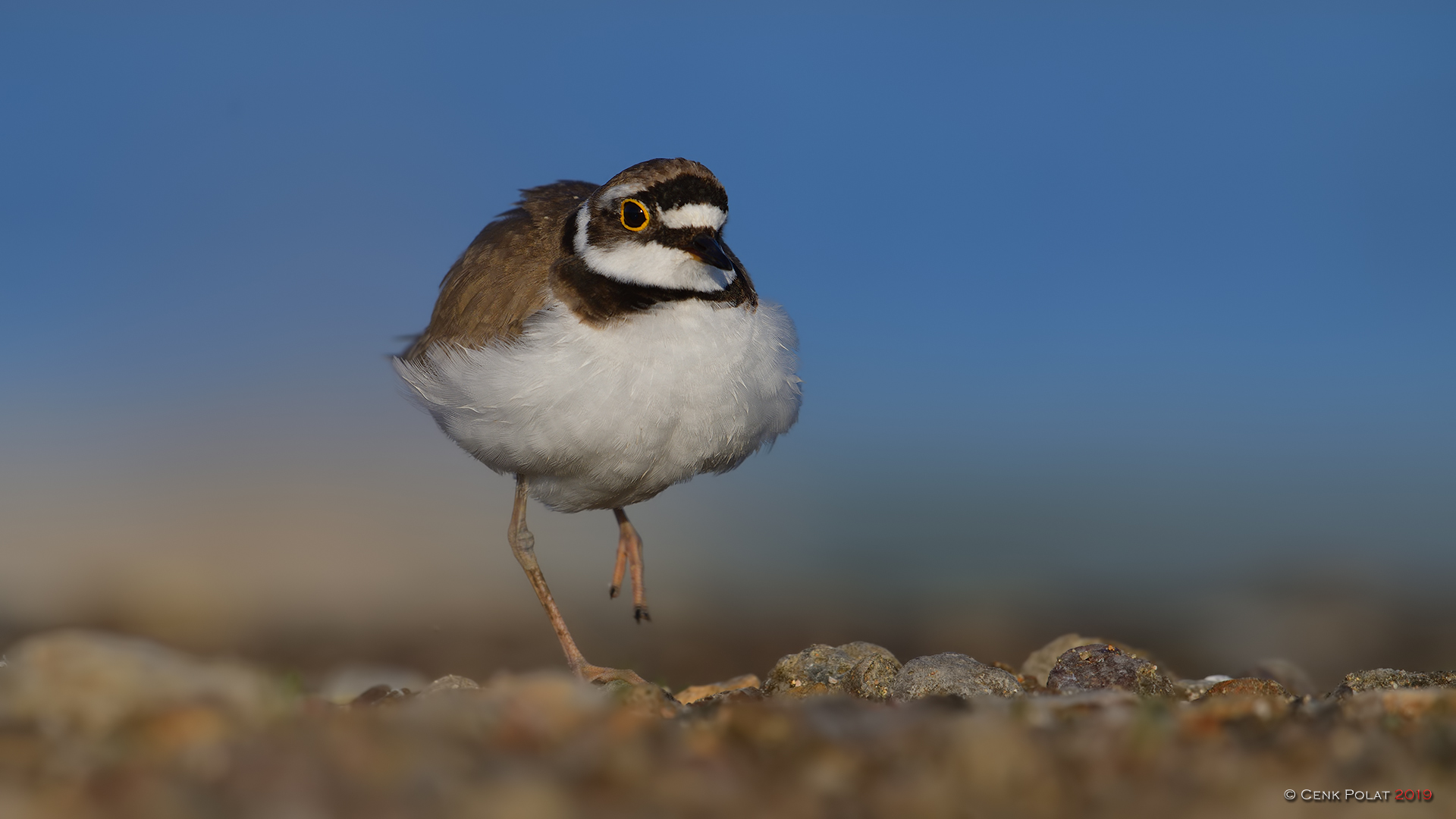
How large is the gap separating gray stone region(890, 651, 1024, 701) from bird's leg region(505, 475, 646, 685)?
1.93m

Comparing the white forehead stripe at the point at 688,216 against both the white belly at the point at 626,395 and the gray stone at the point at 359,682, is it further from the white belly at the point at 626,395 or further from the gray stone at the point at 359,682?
the gray stone at the point at 359,682

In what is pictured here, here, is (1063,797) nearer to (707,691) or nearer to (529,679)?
(529,679)

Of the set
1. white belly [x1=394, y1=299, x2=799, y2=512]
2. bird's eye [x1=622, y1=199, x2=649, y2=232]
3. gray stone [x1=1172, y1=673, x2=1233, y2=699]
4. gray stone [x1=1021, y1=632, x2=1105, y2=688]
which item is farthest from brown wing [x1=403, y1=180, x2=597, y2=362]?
gray stone [x1=1172, y1=673, x2=1233, y2=699]

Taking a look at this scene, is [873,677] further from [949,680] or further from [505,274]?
[505,274]

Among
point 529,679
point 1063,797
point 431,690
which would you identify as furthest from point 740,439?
point 1063,797

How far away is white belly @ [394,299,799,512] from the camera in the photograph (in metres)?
6.19

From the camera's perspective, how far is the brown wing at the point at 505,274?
263 inches

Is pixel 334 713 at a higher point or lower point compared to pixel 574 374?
lower

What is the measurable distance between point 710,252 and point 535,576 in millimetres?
2599

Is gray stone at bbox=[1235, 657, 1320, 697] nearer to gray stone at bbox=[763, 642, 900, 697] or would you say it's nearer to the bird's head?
gray stone at bbox=[763, 642, 900, 697]

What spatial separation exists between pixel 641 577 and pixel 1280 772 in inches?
197

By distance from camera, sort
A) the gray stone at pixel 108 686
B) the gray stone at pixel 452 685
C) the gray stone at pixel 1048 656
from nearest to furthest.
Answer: the gray stone at pixel 108 686 < the gray stone at pixel 452 685 < the gray stone at pixel 1048 656

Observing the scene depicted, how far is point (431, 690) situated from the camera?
5.67 meters

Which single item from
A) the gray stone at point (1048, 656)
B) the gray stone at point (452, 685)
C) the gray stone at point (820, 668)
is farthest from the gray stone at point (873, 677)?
the gray stone at point (452, 685)
